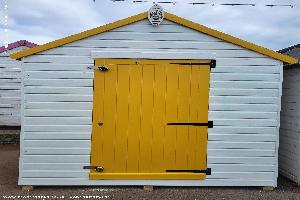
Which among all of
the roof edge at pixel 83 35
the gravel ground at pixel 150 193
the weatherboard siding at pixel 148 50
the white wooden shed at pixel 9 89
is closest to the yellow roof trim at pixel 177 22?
the roof edge at pixel 83 35

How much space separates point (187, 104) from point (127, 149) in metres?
1.52

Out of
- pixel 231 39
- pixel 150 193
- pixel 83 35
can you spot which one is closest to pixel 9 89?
pixel 83 35

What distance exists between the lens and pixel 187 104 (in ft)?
22.7

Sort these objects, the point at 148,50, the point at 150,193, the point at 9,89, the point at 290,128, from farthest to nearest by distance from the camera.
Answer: the point at 9,89 < the point at 290,128 < the point at 148,50 < the point at 150,193

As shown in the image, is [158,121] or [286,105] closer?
[158,121]

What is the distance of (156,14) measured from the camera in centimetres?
676

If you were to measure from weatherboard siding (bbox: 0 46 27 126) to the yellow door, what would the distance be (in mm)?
6322

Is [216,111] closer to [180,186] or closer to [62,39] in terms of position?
[180,186]

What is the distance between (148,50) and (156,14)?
2.37 feet

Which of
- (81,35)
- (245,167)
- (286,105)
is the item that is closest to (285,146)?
(286,105)

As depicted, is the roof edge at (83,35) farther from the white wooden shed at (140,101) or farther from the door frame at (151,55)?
the door frame at (151,55)

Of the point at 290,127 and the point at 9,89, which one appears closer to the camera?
the point at 290,127

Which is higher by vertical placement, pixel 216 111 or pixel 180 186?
pixel 216 111

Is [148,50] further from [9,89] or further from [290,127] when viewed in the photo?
[9,89]
